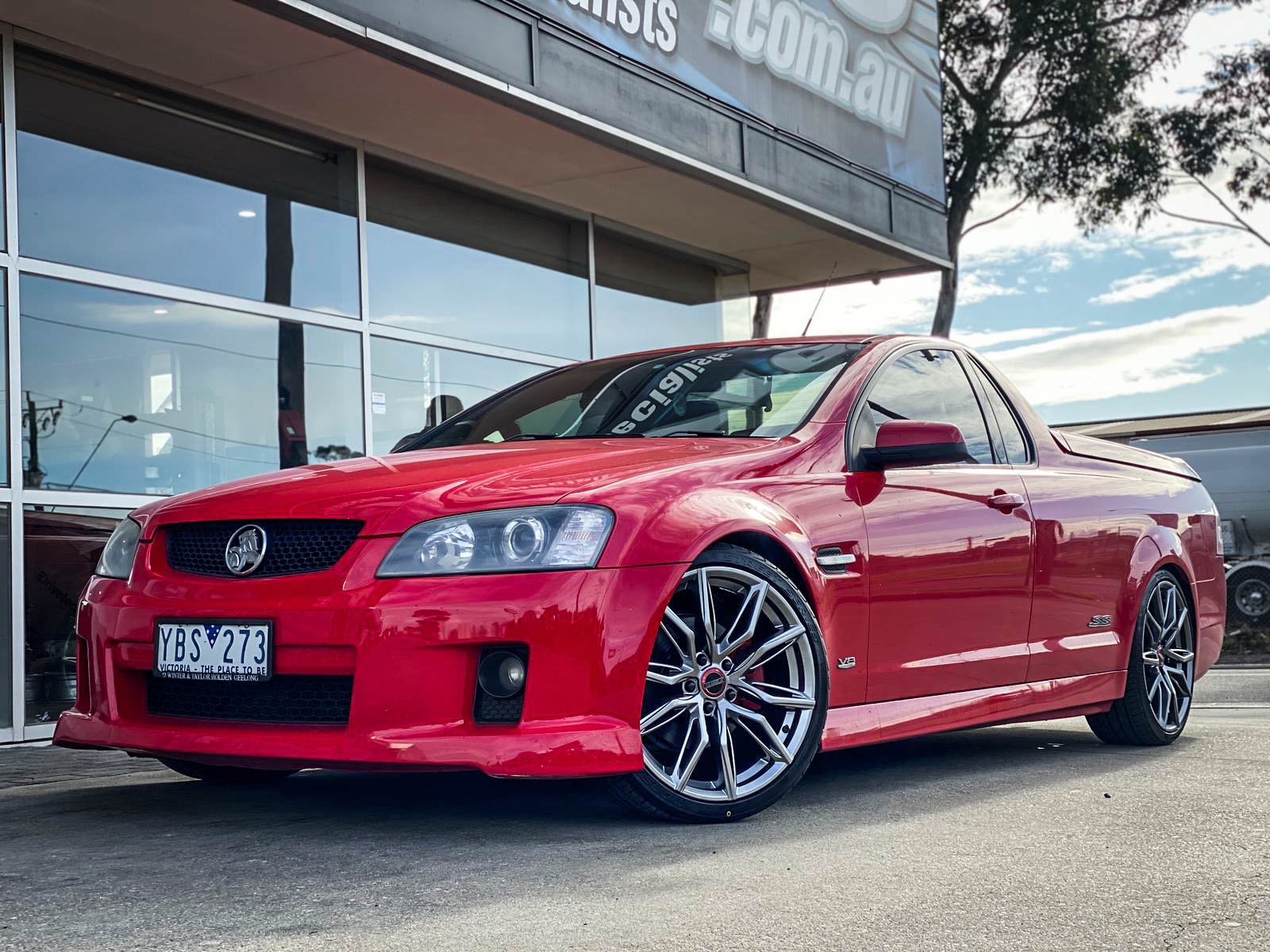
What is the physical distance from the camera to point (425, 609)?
3.69 meters

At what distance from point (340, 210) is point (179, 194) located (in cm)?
137

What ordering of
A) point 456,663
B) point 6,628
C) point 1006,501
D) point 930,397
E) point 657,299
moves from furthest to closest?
1. point 657,299
2. point 6,628
3. point 930,397
4. point 1006,501
5. point 456,663

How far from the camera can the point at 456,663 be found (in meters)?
3.69

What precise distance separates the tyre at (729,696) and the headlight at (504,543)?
0.29m

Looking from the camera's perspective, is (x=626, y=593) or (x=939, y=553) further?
(x=939, y=553)

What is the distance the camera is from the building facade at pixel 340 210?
7562mm

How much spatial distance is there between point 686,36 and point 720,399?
656 centimetres

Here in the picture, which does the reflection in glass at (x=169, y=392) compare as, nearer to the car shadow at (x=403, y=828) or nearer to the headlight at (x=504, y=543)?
the car shadow at (x=403, y=828)

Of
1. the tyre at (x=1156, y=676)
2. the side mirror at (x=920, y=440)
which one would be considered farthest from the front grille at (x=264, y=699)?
the tyre at (x=1156, y=676)

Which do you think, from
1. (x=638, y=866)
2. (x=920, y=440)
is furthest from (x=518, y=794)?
(x=920, y=440)

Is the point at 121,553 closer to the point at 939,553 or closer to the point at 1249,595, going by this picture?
the point at 939,553

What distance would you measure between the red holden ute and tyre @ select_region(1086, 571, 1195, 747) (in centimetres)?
56

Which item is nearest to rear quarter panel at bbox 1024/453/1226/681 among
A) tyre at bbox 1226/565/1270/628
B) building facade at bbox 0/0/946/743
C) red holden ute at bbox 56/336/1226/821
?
red holden ute at bbox 56/336/1226/821

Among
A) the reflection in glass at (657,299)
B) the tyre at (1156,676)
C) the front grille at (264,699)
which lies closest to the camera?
the front grille at (264,699)
